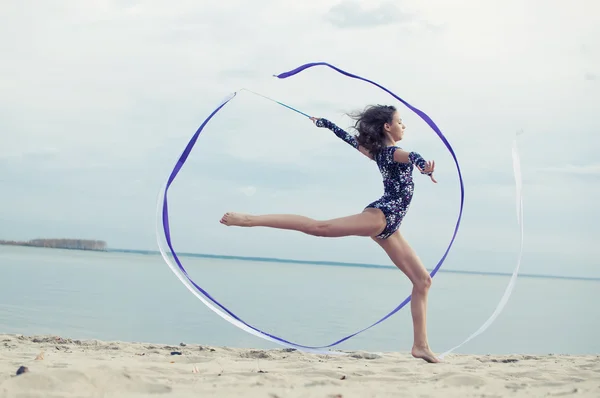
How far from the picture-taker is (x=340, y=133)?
6379 millimetres

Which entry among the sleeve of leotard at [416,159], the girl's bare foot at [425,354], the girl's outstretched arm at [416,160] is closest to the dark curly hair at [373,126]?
the girl's outstretched arm at [416,160]

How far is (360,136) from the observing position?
636 cm

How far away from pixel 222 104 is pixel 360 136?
1239 mm

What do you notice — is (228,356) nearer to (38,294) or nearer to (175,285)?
(38,294)

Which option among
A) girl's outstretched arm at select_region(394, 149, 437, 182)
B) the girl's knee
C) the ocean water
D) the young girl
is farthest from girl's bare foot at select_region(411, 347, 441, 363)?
the ocean water

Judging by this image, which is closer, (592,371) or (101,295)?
(592,371)

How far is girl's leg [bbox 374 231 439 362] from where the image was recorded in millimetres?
6062

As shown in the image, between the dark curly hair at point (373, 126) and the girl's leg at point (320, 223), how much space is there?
27.5 inches

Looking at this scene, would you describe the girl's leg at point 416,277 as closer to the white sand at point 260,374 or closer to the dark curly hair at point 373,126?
the white sand at point 260,374

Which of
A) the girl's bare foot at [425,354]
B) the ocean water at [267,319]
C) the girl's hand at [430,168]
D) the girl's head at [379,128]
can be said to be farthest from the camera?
the ocean water at [267,319]

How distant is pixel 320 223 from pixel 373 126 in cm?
111

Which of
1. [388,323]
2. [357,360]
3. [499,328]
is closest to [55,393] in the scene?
[357,360]

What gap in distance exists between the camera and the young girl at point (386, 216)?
18.7 feet

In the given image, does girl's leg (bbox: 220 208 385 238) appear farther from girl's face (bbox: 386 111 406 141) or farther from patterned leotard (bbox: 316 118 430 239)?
girl's face (bbox: 386 111 406 141)
